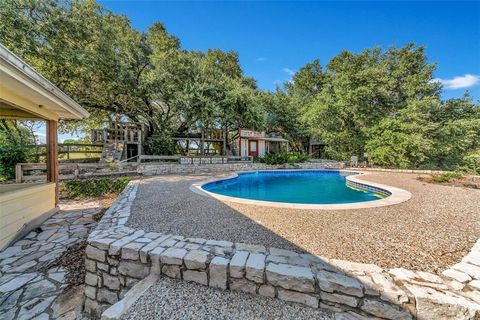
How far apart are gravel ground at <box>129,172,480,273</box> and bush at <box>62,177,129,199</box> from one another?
12.2ft

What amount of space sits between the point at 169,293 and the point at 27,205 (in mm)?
4071

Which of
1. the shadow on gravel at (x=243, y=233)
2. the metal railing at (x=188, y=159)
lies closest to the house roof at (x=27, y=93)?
the shadow on gravel at (x=243, y=233)

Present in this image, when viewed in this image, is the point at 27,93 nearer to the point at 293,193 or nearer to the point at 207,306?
the point at 207,306

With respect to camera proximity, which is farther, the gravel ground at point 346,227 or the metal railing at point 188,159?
the metal railing at point 188,159

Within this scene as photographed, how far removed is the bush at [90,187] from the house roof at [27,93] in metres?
3.37

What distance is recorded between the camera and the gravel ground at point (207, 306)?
1732 mm

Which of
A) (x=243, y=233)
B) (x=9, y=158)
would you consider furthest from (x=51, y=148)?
(x=243, y=233)

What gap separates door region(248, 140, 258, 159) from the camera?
57.0ft

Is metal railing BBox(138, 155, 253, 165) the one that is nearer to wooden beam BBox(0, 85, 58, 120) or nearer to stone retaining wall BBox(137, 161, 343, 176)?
stone retaining wall BBox(137, 161, 343, 176)

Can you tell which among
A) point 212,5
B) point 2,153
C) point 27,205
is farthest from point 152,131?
point 27,205

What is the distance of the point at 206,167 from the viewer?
12.2 meters

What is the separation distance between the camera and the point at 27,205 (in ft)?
12.8

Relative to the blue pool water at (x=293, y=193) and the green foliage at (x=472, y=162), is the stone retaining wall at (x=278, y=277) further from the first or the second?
the green foliage at (x=472, y=162)

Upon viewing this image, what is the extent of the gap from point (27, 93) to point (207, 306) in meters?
4.47
